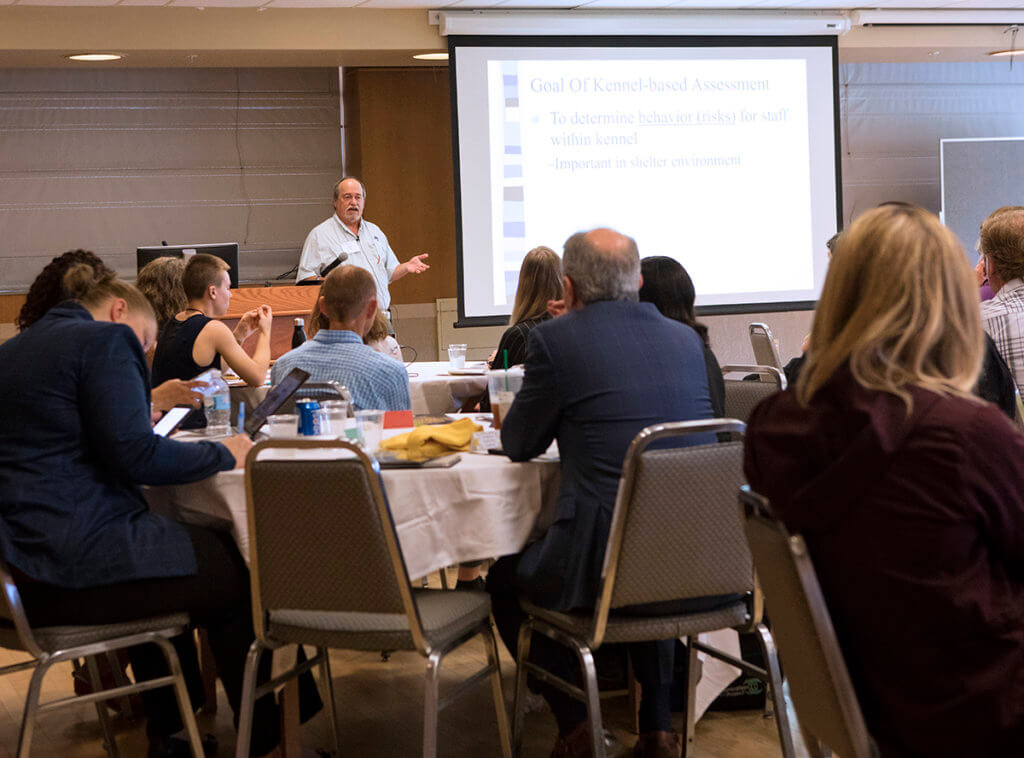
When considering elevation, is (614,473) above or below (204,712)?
above

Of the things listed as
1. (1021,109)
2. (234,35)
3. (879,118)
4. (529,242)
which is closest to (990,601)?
(529,242)

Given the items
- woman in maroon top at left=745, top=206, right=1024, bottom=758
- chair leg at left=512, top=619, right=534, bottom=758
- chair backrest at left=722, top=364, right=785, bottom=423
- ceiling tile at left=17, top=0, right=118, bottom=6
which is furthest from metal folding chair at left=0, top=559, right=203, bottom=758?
ceiling tile at left=17, top=0, right=118, bottom=6

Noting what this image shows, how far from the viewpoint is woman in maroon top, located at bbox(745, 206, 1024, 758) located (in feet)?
4.57

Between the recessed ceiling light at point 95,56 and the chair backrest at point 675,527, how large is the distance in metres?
5.90

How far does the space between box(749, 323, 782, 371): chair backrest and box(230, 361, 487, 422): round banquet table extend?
1.42 meters

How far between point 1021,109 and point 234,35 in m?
6.89

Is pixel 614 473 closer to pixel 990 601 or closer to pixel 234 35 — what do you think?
pixel 990 601

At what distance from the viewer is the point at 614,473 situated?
2449mm

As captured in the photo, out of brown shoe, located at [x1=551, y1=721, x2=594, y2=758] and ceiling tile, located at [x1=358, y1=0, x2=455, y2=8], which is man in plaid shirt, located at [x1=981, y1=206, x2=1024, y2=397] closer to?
brown shoe, located at [x1=551, y1=721, x2=594, y2=758]

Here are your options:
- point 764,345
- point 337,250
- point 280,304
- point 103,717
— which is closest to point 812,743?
point 103,717

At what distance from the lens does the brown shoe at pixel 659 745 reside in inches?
107

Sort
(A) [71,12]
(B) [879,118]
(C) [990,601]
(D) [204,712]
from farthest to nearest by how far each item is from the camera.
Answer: (B) [879,118] < (A) [71,12] < (D) [204,712] < (C) [990,601]

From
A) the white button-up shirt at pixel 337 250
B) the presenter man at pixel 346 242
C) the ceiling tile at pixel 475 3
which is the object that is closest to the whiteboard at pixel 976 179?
the ceiling tile at pixel 475 3

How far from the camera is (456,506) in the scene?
251 cm
